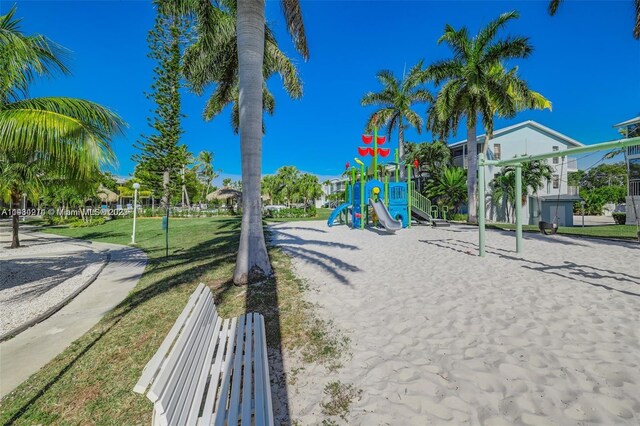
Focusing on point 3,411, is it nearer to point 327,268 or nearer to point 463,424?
point 463,424

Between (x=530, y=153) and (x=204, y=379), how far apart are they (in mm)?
34043

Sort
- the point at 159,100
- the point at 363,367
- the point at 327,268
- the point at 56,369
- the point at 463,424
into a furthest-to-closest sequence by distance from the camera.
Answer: the point at 159,100 < the point at 327,268 < the point at 56,369 < the point at 363,367 < the point at 463,424

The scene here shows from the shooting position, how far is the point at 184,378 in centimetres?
195

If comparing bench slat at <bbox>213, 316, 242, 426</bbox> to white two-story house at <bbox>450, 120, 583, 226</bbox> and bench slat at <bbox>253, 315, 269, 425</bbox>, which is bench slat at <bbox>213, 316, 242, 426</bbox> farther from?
white two-story house at <bbox>450, 120, 583, 226</bbox>

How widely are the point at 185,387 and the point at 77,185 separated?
20.7 ft

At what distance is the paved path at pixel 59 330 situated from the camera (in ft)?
11.6

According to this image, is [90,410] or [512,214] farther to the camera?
[512,214]

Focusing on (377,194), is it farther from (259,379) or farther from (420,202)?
(259,379)

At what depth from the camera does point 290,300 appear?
17.0 feet

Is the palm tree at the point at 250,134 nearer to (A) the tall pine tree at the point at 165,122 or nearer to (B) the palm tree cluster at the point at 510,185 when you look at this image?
(A) the tall pine tree at the point at 165,122

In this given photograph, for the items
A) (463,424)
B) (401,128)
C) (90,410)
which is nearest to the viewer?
(463,424)

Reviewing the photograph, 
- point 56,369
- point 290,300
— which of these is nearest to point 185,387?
point 56,369

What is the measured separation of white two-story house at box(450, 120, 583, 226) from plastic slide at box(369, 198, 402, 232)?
48.1 ft

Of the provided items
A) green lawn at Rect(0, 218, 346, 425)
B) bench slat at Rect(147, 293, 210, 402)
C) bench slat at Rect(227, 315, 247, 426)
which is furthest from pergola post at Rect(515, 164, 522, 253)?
bench slat at Rect(147, 293, 210, 402)
